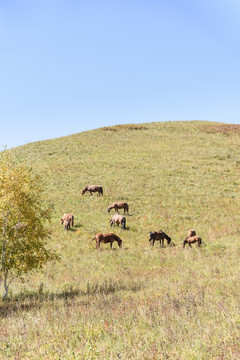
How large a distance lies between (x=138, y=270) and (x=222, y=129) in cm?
6660

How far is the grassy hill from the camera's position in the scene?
5621mm

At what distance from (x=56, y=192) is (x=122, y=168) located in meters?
14.4

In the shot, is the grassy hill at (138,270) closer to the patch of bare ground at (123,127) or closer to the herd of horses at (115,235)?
the herd of horses at (115,235)

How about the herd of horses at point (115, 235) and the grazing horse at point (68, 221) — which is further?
the grazing horse at point (68, 221)

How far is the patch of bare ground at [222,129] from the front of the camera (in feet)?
236

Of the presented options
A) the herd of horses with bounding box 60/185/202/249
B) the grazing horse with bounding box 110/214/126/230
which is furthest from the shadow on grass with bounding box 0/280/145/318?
the grazing horse with bounding box 110/214/126/230

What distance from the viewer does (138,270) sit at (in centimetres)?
1505

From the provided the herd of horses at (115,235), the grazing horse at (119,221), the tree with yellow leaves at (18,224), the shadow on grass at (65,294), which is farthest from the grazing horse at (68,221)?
the tree with yellow leaves at (18,224)

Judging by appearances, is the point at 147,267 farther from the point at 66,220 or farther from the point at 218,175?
the point at 218,175

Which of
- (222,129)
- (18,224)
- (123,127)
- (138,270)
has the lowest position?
(138,270)

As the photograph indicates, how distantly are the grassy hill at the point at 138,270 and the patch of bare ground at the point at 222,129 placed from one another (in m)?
14.6

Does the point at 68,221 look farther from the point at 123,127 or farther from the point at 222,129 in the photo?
the point at 222,129

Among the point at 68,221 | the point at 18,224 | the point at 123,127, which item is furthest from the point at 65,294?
the point at 123,127

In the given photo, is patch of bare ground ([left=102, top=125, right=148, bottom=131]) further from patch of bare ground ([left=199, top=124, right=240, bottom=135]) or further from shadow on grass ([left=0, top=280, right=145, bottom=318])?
shadow on grass ([left=0, top=280, right=145, bottom=318])
